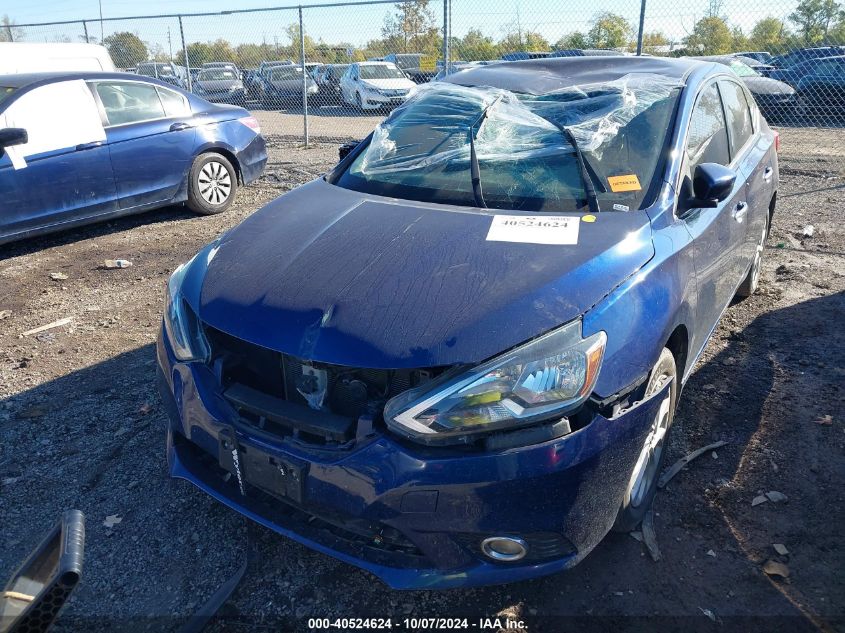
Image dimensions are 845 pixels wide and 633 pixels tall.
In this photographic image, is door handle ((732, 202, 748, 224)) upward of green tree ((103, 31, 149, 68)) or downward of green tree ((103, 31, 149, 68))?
downward

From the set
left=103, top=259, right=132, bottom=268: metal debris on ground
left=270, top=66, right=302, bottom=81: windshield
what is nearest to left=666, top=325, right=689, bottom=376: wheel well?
left=103, top=259, right=132, bottom=268: metal debris on ground

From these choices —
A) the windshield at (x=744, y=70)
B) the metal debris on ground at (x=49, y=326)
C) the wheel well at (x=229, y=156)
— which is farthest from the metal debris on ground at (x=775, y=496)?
the windshield at (x=744, y=70)

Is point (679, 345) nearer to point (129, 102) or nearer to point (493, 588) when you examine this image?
point (493, 588)

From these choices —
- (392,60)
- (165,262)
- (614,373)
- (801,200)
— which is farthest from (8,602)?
(392,60)

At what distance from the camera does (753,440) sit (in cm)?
322

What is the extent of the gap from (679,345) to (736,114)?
210 centimetres

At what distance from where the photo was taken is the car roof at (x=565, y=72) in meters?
3.55

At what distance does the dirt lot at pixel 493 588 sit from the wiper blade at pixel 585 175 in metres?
1.24

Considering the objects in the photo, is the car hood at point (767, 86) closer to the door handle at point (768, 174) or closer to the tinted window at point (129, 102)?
the door handle at point (768, 174)

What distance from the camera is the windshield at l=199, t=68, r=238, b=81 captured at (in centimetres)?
1862

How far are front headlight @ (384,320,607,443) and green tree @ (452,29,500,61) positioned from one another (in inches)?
436

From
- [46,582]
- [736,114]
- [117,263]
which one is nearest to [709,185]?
[736,114]

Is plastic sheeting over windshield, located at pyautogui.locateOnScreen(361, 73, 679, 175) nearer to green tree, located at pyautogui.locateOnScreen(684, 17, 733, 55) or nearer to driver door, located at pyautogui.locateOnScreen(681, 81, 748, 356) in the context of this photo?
driver door, located at pyautogui.locateOnScreen(681, 81, 748, 356)

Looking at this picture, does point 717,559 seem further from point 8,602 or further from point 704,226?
point 8,602
